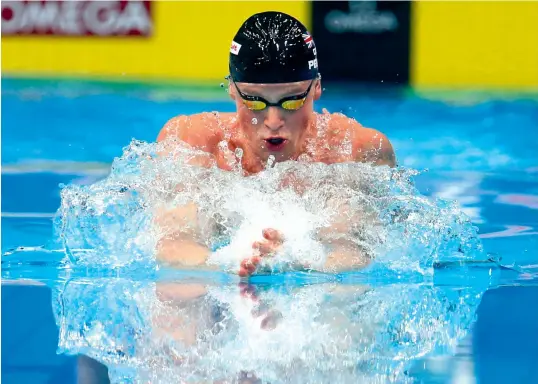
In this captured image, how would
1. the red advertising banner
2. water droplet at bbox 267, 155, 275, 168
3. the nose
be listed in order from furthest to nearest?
the red advertising banner
water droplet at bbox 267, 155, 275, 168
the nose

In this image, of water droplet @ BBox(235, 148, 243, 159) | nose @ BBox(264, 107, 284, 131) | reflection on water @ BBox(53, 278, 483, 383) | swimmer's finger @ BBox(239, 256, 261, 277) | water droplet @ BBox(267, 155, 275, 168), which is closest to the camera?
reflection on water @ BBox(53, 278, 483, 383)

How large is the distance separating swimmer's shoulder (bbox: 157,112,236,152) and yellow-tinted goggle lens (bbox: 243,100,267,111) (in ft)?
1.02

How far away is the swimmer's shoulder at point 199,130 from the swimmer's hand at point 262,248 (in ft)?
2.17

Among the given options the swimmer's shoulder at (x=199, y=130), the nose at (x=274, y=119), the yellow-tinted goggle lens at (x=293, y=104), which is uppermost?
the yellow-tinted goggle lens at (x=293, y=104)

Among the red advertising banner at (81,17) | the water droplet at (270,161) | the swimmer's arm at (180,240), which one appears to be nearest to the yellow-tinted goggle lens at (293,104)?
the water droplet at (270,161)

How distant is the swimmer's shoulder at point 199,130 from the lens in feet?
11.5

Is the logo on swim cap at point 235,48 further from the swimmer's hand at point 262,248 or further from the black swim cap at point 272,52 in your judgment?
the swimmer's hand at point 262,248

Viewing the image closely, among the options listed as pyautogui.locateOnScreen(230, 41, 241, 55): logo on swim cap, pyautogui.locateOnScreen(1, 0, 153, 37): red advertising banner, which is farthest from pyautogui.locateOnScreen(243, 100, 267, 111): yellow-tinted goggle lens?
pyautogui.locateOnScreen(1, 0, 153, 37): red advertising banner

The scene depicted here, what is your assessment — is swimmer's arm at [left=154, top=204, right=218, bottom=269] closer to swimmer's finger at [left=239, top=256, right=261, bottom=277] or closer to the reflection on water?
the reflection on water

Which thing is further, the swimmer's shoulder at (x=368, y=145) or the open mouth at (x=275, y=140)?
the swimmer's shoulder at (x=368, y=145)

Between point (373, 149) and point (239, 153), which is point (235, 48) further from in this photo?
point (373, 149)

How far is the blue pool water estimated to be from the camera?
94.0 inches

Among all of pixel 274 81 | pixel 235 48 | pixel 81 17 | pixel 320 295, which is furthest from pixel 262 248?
pixel 81 17

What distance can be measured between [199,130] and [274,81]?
1.43 feet
